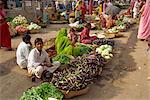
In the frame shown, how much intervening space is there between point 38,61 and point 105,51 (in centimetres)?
239

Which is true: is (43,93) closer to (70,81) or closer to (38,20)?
(70,81)

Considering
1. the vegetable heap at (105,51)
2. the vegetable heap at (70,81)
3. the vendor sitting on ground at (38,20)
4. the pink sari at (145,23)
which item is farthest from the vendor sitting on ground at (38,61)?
the vendor sitting on ground at (38,20)

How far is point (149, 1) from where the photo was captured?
10.5 m

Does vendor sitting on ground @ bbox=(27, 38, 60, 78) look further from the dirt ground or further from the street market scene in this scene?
the dirt ground

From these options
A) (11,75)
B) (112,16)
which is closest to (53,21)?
(112,16)

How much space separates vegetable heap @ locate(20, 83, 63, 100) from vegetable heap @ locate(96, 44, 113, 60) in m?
2.82

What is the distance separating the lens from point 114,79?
6.92m

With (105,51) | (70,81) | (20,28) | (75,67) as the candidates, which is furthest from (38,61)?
(20,28)

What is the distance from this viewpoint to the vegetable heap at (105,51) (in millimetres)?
8192

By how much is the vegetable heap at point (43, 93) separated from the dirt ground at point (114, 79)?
52 cm

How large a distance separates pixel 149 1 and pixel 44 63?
5.23 m

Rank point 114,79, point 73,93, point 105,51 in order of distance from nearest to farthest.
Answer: point 73,93
point 114,79
point 105,51

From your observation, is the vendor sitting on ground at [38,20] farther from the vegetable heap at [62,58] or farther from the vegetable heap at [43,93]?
the vegetable heap at [43,93]

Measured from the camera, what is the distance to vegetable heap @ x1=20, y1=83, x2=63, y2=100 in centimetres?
532
